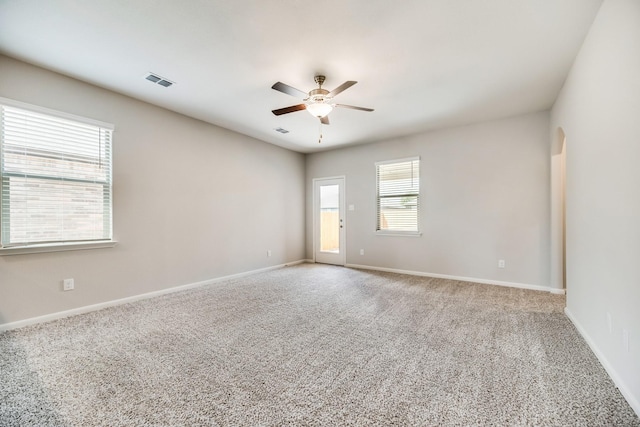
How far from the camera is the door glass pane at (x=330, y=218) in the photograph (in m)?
6.41

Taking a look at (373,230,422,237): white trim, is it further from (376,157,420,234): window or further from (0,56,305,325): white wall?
(0,56,305,325): white wall

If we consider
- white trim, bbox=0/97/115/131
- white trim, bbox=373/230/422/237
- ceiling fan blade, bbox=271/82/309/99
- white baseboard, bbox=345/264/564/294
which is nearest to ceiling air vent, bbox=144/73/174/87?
white trim, bbox=0/97/115/131

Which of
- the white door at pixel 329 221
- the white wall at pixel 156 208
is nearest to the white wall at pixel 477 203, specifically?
the white door at pixel 329 221

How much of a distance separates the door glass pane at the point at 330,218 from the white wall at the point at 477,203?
0.78m

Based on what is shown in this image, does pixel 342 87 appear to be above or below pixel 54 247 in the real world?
above

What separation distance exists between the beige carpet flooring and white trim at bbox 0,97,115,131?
2.24m

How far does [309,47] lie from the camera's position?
8.41 ft

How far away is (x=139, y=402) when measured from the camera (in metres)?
1.70

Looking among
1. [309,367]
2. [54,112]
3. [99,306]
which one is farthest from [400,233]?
[54,112]

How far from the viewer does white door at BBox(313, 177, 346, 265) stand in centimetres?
632

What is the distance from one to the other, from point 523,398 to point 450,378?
409 millimetres

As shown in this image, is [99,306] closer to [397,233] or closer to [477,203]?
[397,233]

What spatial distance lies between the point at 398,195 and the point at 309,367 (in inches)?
161

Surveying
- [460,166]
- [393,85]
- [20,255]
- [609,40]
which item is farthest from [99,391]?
[460,166]
